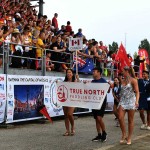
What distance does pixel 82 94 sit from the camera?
33.0 feet

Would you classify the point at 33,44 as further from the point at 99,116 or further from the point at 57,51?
the point at 99,116

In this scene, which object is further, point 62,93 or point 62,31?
point 62,31

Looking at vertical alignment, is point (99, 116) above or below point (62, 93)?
below

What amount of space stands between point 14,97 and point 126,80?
4565mm

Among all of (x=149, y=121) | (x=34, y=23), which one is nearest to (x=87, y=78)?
(x=34, y=23)

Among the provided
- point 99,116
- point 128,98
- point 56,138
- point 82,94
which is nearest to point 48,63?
point 82,94

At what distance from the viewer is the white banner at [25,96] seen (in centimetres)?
1212

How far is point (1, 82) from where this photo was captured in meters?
11.7

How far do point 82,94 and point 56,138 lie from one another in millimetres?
1386

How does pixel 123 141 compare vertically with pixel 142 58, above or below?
below

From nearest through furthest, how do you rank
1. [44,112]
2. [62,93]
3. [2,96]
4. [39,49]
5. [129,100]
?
[129,100] < [62,93] < [2,96] < [44,112] < [39,49]

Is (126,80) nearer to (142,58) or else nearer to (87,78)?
(87,78)

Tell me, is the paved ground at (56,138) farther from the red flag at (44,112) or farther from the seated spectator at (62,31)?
the seated spectator at (62,31)

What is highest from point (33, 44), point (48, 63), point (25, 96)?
point (33, 44)
